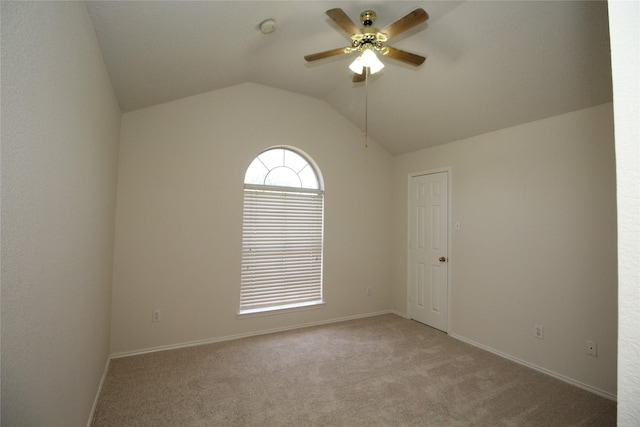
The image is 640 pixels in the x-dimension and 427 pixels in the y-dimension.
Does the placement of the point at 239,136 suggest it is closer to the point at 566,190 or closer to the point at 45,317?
the point at 45,317

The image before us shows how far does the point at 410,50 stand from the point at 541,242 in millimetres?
2227

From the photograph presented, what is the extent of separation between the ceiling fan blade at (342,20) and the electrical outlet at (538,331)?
3.08m

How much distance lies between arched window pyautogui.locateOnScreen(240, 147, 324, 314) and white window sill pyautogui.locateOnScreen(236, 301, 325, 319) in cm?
1

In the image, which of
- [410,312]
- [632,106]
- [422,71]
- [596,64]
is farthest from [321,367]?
[596,64]

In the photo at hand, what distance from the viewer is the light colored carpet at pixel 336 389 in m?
2.01

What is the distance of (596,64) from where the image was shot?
2.14 m

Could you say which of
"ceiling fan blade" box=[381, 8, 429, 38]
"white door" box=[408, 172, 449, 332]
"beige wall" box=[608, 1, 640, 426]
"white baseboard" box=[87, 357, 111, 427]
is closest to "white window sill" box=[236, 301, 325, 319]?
"white baseboard" box=[87, 357, 111, 427]

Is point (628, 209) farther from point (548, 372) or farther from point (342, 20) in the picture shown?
point (548, 372)

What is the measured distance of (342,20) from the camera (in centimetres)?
178

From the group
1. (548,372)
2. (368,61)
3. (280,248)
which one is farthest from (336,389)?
(368,61)

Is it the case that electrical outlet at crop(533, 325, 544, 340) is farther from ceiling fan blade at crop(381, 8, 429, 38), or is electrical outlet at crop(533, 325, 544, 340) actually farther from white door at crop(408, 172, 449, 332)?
ceiling fan blade at crop(381, 8, 429, 38)

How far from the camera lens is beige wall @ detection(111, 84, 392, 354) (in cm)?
287

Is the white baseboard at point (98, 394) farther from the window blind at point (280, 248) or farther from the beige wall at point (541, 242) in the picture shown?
the beige wall at point (541, 242)

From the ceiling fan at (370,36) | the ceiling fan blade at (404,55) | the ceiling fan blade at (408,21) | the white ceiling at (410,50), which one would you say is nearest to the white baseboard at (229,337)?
the white ceiling at (410,50)
